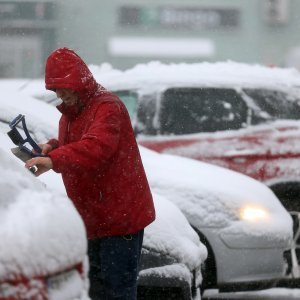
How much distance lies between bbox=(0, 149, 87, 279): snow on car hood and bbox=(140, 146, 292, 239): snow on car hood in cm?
266

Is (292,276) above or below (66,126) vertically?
below

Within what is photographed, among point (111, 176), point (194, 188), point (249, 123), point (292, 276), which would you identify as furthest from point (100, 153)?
point (249, 123)

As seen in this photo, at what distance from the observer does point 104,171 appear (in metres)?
3.94

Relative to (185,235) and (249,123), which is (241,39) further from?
(185,235)

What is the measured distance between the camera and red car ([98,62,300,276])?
308 inches

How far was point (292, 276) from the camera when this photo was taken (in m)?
5.99

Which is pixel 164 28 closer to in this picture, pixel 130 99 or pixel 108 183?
pixel 130 99

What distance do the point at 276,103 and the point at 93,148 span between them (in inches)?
185

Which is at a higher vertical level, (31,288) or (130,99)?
(31,288)

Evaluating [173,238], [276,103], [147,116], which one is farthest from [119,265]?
[276,103]

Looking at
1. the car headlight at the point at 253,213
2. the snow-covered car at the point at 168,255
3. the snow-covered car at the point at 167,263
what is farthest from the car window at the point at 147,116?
the snow-covered car at the point at 167,263

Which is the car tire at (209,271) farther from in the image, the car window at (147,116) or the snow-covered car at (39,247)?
the snow-covered car at (39,247)

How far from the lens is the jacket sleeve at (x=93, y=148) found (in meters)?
3.73

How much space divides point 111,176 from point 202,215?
177 cm
